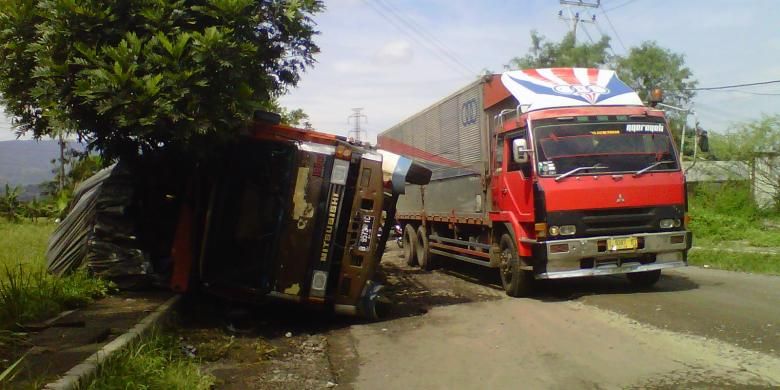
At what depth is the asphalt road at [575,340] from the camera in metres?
5.34

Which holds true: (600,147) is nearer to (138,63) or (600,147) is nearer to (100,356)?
(138,63)

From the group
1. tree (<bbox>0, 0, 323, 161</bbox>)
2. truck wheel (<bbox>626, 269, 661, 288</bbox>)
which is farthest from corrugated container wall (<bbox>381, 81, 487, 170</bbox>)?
tree (<bbox>0, 0, 323, 161</bbox>)

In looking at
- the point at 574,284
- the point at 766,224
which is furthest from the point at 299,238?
the point at 766,224

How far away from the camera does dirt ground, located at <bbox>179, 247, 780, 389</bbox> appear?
542 cm

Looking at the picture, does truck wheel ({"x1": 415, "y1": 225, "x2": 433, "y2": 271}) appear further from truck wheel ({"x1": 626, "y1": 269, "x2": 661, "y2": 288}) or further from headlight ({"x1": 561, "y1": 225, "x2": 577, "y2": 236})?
headlight ({"x1": 561, "y1": 225, "x2": 577, "y2": 236})

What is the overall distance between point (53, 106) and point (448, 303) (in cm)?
557

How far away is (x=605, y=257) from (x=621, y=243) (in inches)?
10.8

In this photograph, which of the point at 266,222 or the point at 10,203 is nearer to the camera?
the point at 266,222

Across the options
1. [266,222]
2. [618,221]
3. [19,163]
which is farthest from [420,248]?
[19,163]

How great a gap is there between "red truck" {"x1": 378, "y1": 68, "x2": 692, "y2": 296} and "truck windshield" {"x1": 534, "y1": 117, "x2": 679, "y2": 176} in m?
0.01

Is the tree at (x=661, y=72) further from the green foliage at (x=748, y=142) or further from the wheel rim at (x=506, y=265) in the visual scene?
the wheel rim at (x=506, y=265)

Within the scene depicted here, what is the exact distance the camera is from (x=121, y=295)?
26.1ft

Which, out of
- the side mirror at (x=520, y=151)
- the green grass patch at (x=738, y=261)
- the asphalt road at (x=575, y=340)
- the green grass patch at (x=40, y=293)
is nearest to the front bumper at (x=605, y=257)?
the asphalt road at (x=575, y=340)

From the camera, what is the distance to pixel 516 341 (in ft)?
21.9
